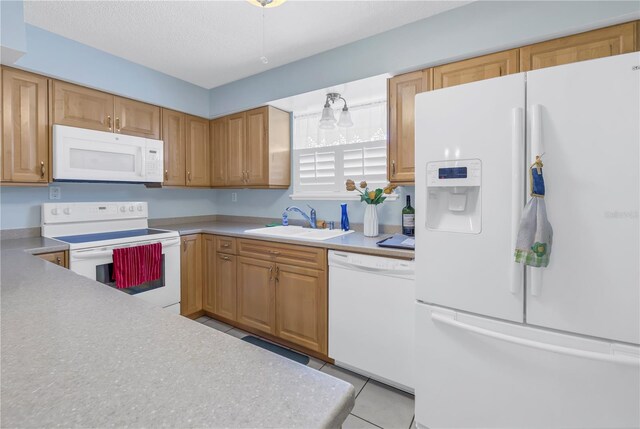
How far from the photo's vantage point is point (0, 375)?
1.59 feet

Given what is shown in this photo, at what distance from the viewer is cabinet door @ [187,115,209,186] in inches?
128

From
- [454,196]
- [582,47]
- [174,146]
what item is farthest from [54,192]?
[582,47]

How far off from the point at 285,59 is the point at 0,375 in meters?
2.84

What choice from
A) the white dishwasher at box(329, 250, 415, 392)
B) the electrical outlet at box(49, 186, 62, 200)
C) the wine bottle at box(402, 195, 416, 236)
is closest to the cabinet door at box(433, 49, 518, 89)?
the wine bottle at box(402, 195, 416, 236)

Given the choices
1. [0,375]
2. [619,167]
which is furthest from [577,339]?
[0,375]

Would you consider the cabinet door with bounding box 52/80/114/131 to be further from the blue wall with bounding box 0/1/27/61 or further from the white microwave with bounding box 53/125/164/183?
the blue wall with bounding box 0/1/27/61

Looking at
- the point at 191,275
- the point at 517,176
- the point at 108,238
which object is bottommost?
the point at 191,275

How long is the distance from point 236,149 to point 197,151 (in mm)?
515

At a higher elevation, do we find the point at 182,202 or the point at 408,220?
the point at 182,202

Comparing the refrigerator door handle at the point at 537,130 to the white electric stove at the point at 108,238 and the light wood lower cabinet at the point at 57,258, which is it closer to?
the white electric stove at the point at 108,238

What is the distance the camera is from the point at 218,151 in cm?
336

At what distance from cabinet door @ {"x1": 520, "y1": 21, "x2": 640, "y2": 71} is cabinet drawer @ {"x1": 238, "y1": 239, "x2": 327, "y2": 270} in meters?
1.73

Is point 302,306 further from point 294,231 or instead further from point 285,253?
point 294,231

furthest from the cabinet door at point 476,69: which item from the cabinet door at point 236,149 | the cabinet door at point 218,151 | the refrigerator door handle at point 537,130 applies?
the cabinet door at point 218,151
